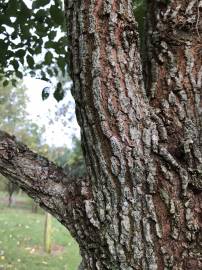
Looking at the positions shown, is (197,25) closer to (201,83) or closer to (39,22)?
(201,83)

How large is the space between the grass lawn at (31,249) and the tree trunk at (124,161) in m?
8.03

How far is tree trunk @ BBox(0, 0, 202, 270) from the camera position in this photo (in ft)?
6.37

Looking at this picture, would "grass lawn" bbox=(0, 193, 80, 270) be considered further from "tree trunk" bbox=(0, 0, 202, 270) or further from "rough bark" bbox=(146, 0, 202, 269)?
"rough bark" bbox=(146, 0, 202, 269)

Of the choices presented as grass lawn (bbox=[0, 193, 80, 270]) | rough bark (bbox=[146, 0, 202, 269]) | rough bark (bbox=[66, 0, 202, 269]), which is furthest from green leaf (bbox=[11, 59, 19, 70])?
grass lawn (bbox=[0, 193, 80, 270])

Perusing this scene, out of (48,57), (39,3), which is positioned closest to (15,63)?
(48,57)

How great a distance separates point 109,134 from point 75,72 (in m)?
0.29

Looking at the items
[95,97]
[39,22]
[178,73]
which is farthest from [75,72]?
[39,22]

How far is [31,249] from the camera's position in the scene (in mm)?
12312

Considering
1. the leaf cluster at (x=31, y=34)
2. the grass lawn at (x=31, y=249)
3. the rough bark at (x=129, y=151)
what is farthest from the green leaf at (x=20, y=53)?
the grass lawn at (x=31, y=249)

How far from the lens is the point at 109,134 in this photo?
77.2 inches

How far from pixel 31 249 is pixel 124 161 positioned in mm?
10825

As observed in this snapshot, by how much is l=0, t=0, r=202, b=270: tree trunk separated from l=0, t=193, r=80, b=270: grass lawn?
26.3 ft

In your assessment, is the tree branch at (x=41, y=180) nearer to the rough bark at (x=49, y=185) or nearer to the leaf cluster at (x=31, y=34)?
the rough bark at (x=49, y=185)

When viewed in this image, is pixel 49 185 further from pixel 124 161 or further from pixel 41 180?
pixel 124 161
